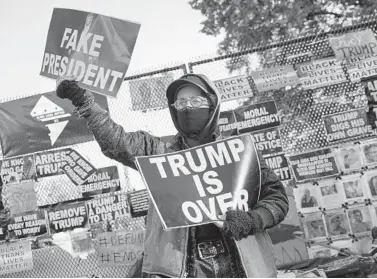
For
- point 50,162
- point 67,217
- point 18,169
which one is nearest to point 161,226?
point 67,217

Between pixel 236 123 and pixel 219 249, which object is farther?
pixel 236 123

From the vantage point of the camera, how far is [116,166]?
19.0 ft

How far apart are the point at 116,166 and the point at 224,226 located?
3960 mm

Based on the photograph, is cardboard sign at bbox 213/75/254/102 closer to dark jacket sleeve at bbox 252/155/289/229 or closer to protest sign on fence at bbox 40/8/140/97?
protest sign on fence at bbox 40/8/140/97

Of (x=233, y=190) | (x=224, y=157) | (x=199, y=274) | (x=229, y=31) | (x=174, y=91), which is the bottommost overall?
(x=199, y=274)

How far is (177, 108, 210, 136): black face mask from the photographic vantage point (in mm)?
2422

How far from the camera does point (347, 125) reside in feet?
17.4

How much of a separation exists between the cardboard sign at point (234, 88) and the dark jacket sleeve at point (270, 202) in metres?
3.15

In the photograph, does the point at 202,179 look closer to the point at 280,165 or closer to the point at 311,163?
the point at 280,165

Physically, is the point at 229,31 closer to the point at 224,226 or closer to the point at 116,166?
the point at 116,166

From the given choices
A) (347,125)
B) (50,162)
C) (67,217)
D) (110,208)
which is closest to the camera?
(347,125)

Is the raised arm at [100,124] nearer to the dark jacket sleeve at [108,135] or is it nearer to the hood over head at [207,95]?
the dark jacket sleeve at [108,135]

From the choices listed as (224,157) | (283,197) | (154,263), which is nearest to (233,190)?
(224,157)

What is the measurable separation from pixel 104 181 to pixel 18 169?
1247 mm
